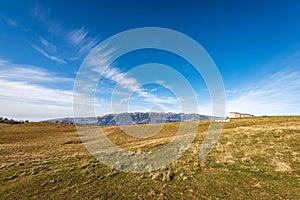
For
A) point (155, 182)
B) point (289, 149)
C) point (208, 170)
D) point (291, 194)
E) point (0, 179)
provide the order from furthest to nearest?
point (289, 149) < point (0, 179) < point (208, 170) < point (155, 182) < point (291, 194)

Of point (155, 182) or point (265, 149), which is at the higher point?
point (265, 149)

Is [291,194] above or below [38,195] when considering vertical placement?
above

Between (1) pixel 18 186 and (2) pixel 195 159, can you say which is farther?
(2) pixel 195 159

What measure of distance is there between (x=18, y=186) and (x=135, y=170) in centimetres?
822

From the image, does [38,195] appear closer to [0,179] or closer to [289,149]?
[0,179]

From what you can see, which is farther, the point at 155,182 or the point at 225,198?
the point at 155,182

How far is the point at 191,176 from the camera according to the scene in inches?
476

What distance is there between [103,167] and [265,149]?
15.1 meters

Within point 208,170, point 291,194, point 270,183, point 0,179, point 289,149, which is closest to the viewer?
point 291,194

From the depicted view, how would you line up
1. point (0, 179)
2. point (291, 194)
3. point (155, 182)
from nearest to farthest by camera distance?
point (291, 194) < point (155, 182) < point (0, 179)

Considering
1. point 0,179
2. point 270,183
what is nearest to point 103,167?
point 0,179

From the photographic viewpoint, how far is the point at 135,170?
14.3 m

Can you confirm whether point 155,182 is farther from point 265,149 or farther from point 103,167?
point 265,149

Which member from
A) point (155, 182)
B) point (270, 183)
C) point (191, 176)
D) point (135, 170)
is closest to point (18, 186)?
point (135, 170)
